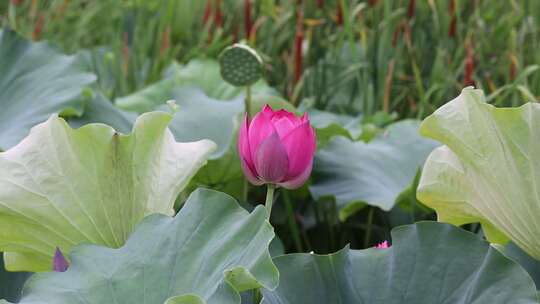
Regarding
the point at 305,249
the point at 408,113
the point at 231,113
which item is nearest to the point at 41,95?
the point at 231,113

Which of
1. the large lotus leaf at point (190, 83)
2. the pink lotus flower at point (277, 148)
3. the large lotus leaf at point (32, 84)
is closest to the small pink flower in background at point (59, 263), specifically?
the pink lotus flower at point (277, 148)

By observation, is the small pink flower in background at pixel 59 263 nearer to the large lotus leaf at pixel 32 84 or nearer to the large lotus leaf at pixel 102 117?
the large lotus leaf at pixel 32 84

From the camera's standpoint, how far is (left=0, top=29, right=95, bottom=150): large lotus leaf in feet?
6.15

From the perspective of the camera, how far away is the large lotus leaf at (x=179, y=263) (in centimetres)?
98

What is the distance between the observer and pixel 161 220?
1.08m

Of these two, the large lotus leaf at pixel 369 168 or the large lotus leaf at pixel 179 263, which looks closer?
the large lotus leaf at pixel 179 263

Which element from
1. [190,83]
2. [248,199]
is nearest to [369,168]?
[248,199]

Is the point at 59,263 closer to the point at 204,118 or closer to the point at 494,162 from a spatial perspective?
the point at 494,162

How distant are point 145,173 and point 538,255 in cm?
51

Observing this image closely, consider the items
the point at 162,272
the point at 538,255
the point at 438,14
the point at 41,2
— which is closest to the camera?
the point at 162,272

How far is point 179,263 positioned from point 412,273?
0.27 m

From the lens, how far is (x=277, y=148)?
107cm

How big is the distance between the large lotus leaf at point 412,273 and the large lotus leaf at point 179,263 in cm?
6

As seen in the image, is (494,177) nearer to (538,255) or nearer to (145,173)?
(538,255)
